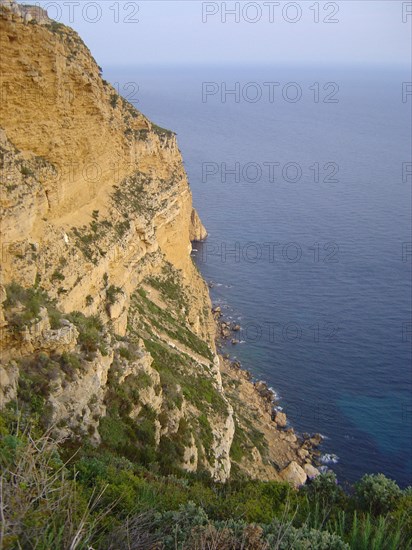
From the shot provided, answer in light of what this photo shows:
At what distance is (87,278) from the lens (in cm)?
2497

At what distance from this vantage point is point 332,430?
140 ft

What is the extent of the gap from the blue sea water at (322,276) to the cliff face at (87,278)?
806cm

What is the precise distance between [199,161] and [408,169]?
141 feet

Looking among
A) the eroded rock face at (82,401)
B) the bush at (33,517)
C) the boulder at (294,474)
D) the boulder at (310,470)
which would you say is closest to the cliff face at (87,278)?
the eroded rock face at (82,401)

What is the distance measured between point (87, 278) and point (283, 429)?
24411 mm

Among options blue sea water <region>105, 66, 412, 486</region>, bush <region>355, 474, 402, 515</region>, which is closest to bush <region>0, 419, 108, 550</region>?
bush <region>355, 474, 402, 515</region>

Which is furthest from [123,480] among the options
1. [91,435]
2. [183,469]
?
[183,469]

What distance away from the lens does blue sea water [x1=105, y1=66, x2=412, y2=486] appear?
43.9 metres

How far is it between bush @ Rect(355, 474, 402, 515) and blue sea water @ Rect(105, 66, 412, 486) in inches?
928

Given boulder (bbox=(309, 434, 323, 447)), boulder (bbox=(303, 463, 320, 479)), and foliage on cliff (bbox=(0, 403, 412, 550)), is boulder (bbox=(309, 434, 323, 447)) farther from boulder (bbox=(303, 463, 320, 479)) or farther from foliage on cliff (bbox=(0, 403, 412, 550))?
foliage on cliff (bbox=(0, 403, 412, 550))

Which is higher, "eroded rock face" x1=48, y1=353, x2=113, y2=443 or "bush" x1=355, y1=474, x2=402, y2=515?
"eroded rock face" x1=48, y1=353, x2=113, y2=443

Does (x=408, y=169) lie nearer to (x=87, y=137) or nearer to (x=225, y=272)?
(x=225, y=272)

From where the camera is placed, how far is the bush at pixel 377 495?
1519 cm

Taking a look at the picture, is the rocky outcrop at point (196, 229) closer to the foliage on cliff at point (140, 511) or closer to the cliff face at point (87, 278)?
the cliff face at point (87, 278)
